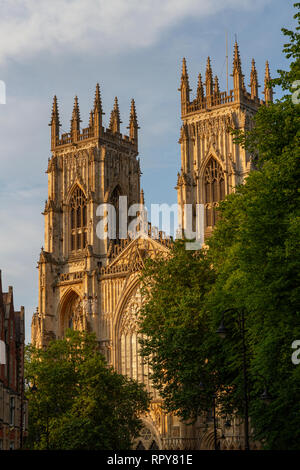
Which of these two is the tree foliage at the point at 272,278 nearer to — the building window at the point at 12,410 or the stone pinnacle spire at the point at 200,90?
the building window at the point at 12,410

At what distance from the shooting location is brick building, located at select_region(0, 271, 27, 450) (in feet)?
148

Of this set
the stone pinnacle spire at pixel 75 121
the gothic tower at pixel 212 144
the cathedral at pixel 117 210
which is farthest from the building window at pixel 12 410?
the stone pinnacle spire at pixel 75 121

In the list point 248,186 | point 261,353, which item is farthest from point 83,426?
point 261,353

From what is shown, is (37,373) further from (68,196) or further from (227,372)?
(68,196)

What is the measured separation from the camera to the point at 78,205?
282ft

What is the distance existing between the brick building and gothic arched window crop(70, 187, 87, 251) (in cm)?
3291

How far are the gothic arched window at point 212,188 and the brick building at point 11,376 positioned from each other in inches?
1118

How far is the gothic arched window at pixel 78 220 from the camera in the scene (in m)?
84.9

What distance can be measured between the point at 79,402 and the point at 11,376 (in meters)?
10.4

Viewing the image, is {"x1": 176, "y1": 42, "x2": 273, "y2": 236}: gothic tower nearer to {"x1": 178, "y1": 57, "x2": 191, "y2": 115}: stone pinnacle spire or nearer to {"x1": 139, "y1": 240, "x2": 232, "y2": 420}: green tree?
{"x1": 178, "y1": 57, "x2": 191, "y2": 115}: stone pinnacle spire

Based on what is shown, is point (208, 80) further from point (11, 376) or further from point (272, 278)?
point (272, 278)
